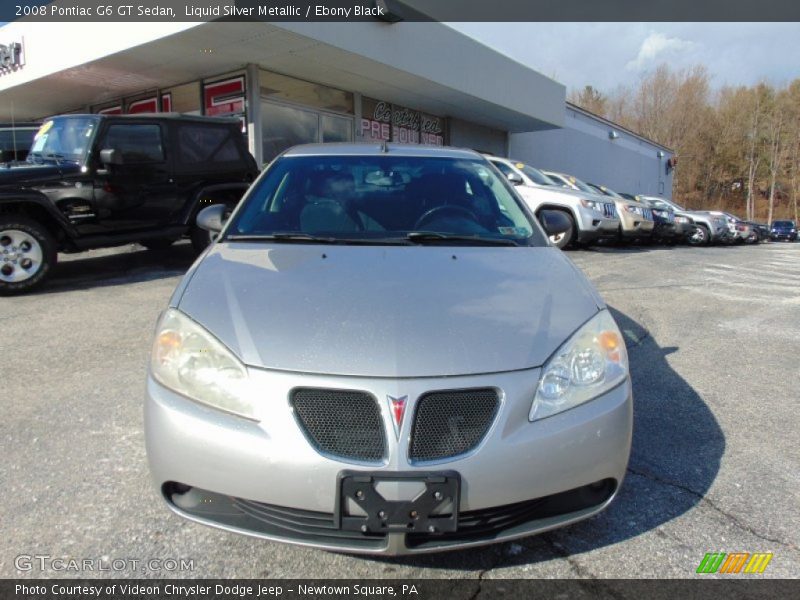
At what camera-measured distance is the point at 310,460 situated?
5.64ft

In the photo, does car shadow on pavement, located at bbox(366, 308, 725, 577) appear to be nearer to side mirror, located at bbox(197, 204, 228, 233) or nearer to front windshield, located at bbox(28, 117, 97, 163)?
side mirror, located at bbox(197, 204, 228, 233)

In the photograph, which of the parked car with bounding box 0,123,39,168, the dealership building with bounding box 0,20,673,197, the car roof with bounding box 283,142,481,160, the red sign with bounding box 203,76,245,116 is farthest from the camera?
the red sign with bounding box 203,76,245,116

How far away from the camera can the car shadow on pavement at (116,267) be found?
704cm

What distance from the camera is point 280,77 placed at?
1355 cm

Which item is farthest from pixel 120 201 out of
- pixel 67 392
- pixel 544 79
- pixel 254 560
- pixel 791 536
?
pixel 544 79

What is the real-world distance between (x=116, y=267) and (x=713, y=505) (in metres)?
8.07

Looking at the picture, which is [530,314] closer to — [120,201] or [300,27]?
[120,201]

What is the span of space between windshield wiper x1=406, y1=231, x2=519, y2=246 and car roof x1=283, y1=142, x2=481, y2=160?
34.3 inches

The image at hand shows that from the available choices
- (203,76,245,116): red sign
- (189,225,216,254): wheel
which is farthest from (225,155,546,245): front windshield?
(203,76,245,116): red sign

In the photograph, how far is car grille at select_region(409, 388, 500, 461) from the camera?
68.7 inches

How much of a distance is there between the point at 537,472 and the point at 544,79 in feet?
67.9

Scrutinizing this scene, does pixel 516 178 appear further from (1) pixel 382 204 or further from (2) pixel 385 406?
(2) pixel 385 406

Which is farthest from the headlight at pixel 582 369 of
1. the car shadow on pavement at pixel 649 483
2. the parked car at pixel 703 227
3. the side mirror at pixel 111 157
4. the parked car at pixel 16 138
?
the parked car at pixel 703 227

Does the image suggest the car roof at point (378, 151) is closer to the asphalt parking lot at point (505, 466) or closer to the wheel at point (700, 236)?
the asphalt parking lot at point (505, 466)
